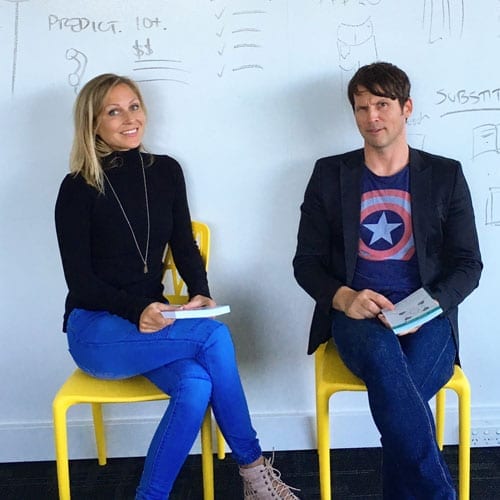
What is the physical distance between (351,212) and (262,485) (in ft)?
2.77

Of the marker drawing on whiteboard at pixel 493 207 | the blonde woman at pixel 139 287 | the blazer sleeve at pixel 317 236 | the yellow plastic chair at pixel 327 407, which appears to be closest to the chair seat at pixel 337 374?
the yellow plastic chair at pixel 327 407

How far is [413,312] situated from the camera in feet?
6.32

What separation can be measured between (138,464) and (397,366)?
1.10 metres

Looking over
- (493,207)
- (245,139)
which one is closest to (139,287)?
(245,139)

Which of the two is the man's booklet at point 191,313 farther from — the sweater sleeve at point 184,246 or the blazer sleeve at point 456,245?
the blazer sleeve at point 456,245

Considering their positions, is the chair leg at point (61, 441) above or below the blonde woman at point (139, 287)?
below

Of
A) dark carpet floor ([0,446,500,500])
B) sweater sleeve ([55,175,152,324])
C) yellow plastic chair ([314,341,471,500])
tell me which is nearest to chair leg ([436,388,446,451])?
dark carpet floor ([0,446,500,500])

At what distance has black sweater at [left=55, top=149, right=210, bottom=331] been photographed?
2.06 m

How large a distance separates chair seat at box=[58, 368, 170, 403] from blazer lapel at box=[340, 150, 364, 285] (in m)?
0.67

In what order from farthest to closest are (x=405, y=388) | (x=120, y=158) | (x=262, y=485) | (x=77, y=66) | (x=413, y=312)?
(x=77, y=66)
(x=120, y=158)
(x=262, y=485)
(x=413, y=312)
(x=405, y=388)

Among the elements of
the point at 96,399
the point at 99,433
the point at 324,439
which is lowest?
the point at 99,433

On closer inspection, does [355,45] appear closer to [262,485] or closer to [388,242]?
[388,242]

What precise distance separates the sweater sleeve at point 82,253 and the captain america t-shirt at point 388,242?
0.66 meters

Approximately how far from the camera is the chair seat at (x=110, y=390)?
196cm
